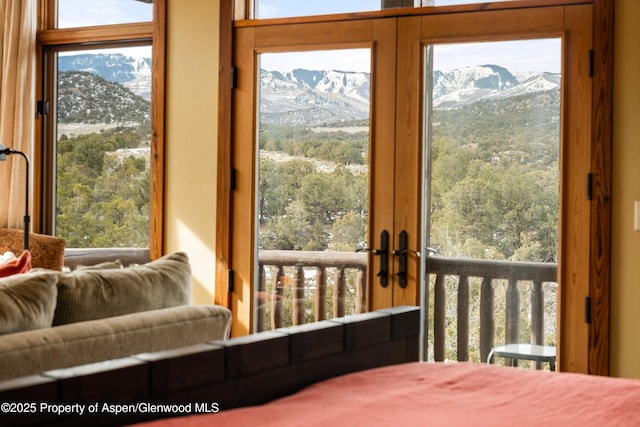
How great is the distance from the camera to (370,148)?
4180mm

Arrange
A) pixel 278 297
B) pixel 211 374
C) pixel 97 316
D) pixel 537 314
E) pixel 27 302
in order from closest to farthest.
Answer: pixel 211 374
pixel 27 302
pixel 97 316
pixel 537 314
pixel 278 297

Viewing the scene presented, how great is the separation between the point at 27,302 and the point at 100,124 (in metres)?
2.97

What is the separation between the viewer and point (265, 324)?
Answer: 4.49 m

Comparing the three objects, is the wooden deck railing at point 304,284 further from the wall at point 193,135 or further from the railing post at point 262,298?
the wall at point 193,135

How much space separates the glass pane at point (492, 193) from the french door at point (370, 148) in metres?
0.05

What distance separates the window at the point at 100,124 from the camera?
488 cm

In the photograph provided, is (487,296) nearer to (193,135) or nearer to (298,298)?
(298,298)

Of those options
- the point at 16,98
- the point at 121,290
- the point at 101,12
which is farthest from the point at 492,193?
the point at 16,98

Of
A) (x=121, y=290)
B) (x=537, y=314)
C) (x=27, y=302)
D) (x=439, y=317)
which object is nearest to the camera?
(x=27, y=302)

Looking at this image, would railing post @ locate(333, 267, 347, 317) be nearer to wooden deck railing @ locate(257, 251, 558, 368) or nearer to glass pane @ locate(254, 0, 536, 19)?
wooden deck railing @ locate(257, 251, 558, 368)

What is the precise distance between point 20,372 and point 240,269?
2.43 m

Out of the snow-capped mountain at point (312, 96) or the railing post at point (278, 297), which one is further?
the railing post at point (278, 297)

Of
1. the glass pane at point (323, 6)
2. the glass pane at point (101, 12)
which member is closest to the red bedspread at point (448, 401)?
the glass pane at point (323, 6)

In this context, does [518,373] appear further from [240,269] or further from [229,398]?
[240,269]
